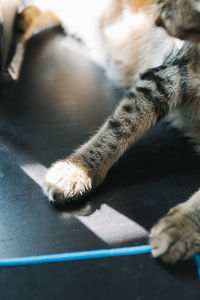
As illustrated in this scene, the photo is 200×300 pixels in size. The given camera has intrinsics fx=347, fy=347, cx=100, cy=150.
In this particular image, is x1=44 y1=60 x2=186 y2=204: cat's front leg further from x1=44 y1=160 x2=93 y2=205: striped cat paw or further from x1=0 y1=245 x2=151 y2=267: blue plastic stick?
x1=0 y1=245 x2=151 y2=267: blue plastic stick

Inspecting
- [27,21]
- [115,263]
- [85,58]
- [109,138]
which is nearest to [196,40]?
[109,138]

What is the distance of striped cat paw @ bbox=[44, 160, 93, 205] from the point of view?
998mm

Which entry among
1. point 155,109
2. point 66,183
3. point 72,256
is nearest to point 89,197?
point 66,183

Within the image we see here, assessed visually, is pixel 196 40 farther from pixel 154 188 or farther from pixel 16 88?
pixel 16 88

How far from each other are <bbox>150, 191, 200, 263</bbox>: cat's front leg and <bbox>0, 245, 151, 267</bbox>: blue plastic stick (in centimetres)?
4

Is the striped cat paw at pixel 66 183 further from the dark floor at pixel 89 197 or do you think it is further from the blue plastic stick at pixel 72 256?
the blue plastic stick at pixel 72 256

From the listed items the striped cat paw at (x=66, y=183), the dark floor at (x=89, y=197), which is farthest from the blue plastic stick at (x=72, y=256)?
the striped cat paw at (x=66, y=183)

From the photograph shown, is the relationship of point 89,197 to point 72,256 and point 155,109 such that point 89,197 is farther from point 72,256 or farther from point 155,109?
point 155,109

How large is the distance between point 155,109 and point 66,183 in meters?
0.40

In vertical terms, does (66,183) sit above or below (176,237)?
above

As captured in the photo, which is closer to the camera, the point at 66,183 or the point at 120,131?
the point at 66,183

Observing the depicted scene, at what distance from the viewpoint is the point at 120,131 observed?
44.8 inches

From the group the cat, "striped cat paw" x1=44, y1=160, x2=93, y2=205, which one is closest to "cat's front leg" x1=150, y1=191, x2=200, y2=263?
the cat

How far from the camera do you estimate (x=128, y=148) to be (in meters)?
1.21
